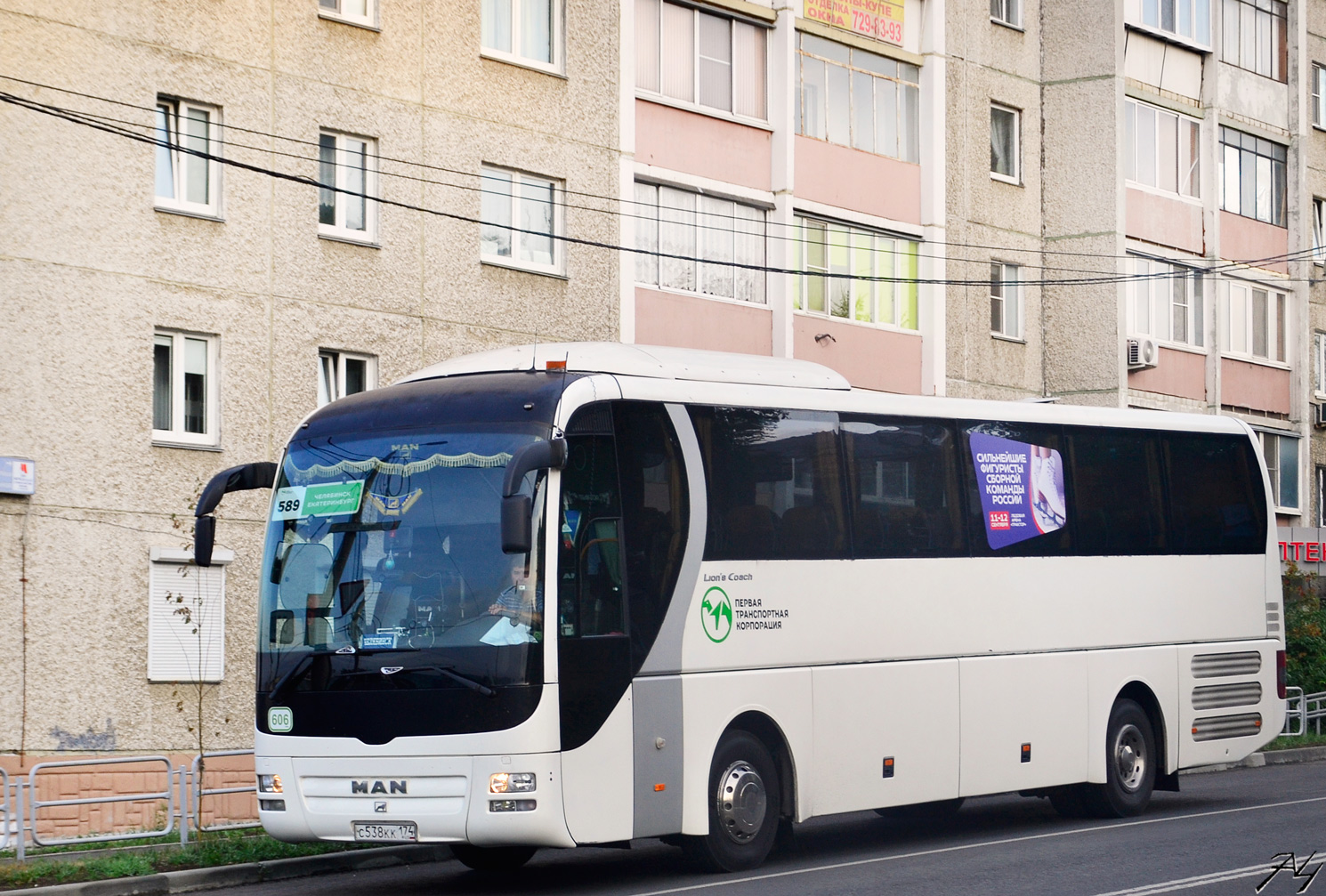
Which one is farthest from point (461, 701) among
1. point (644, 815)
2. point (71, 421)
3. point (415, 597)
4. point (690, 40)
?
point (690, 40)

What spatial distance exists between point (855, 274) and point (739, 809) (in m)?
18.9

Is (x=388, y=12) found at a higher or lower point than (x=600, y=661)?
higher

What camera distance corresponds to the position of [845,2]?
102ft

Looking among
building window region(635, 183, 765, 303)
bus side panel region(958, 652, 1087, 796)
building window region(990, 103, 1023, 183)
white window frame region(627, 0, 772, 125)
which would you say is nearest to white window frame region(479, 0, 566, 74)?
white window frame region(627, 0, 772, 125)

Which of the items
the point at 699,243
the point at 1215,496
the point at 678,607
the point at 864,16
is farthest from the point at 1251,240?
the point at 678,607

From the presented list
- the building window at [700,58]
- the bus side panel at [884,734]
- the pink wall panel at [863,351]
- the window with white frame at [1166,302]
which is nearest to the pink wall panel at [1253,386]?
the window with white frame at [1166,302]

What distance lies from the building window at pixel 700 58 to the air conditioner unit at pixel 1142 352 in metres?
9.72

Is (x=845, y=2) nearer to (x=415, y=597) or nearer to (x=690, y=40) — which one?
(x=690, y=40)

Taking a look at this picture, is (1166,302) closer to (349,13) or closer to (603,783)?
(349,13)

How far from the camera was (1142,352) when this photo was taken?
1374 inches

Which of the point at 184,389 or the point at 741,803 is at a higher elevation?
the point at 184,389

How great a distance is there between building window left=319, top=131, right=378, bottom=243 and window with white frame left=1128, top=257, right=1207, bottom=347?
55.1ft

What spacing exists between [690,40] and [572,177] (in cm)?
360

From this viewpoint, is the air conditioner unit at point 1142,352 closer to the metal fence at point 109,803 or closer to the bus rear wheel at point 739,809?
the metal fence at point 109,803
